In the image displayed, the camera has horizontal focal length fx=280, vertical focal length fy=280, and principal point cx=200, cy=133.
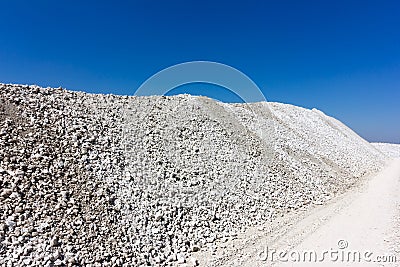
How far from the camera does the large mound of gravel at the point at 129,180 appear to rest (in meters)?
6.41

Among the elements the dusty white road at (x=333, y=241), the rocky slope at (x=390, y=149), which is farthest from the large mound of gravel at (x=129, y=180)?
the rocky slope at (x=390, y=149)

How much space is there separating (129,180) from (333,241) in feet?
20.9

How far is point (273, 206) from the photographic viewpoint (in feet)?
36.8

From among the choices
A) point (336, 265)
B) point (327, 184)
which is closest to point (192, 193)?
point (336, 265)

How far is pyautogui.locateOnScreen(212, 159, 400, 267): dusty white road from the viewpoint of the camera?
704 cm

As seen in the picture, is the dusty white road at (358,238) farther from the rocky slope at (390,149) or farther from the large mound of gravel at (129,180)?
the rocky slope at (390,149)

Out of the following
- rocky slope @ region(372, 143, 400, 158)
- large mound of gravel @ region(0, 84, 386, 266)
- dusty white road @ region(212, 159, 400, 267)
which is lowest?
dusty white road @ region(212, 159, 400, 267)

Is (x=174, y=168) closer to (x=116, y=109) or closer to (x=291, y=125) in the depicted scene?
(x=116, y=109)

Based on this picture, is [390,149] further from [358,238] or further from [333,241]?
[333,241]

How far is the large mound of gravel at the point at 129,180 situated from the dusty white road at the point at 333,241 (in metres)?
0.98

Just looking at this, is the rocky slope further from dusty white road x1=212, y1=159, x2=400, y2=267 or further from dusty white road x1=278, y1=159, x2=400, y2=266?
dusty white road x1=212, y1=159, x2=400, y2=267

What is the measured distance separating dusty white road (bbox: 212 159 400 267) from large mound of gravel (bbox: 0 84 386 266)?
98 cm

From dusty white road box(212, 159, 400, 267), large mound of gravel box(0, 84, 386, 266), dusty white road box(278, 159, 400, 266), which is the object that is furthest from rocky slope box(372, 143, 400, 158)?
dusty white road box(212, 159, 400, 267)

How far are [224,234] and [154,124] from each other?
239 inches
